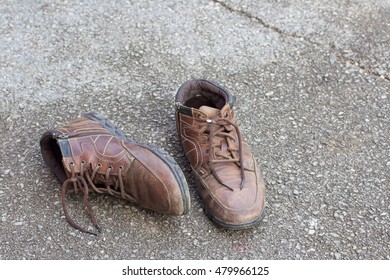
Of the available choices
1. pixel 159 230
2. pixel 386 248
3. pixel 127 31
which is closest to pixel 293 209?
pixel 386 248

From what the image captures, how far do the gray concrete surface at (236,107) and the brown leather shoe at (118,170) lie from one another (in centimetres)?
9

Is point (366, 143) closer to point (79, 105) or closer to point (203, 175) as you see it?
point (203, 175)

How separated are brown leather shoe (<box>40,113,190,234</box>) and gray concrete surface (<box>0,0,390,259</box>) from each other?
91 mm

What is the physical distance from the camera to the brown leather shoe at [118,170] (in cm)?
203

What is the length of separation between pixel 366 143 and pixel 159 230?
2.97ft

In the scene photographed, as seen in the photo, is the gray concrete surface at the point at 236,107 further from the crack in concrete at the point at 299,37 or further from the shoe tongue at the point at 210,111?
the shoe tongue at the point at 210,111

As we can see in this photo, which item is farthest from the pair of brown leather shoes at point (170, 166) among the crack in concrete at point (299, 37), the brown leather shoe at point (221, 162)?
the crack in concrete at point (299, 37)

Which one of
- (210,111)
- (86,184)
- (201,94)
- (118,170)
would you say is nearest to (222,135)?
(210,111)

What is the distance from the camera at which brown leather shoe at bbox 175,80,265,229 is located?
2.07 meters

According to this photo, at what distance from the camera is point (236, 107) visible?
8.64 feet

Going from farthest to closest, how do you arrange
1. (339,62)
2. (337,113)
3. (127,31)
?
1. (127,31)
2. (339,62)
3. (337,113)

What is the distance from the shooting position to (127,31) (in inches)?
120

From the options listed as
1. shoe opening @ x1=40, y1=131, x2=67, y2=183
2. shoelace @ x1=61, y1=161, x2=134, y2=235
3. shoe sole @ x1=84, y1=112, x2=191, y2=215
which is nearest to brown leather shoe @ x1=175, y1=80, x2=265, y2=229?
shoe sole @ x1=84, y1=112, x2=191, y2=215

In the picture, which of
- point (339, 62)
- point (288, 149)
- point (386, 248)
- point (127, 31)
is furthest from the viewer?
point (127, 31)
